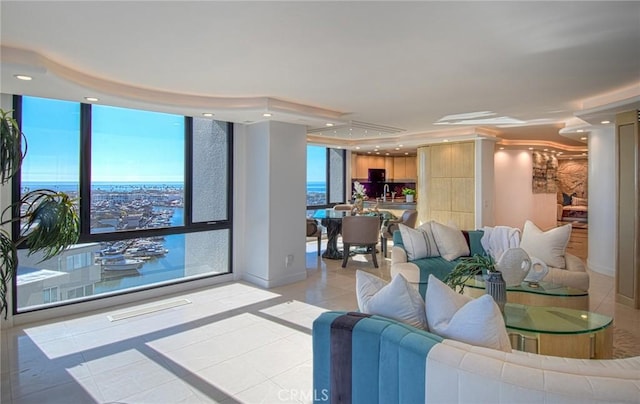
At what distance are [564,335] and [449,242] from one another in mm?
2494

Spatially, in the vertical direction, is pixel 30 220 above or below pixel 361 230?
above

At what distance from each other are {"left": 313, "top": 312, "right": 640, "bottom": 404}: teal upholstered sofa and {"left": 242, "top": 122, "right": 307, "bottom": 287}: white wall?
3.44m

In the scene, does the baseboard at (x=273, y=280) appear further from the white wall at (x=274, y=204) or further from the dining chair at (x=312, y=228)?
the dining chair at (x=312, y=228)

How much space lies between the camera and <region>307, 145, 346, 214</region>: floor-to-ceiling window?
9305mm

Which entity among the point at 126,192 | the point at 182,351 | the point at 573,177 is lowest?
the point at 182,351

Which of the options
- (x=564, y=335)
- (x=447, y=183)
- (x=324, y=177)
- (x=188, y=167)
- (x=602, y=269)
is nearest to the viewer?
(x=564, y=335)

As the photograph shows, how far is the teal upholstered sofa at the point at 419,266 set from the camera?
4422 millimetres

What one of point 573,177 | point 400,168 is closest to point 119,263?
point 400,168

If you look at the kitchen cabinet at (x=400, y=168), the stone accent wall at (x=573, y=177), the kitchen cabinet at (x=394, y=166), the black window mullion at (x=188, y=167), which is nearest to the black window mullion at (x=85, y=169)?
the black window mullion at (x=188, y=167)

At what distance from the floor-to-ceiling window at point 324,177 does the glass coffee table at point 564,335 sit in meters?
6.91

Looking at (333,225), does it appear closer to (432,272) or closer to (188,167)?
(432,272)

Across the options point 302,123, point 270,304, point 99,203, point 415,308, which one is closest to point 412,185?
point 302,123

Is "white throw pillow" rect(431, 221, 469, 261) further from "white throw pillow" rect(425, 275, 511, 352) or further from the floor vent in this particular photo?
the floor vent

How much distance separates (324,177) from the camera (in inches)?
380
